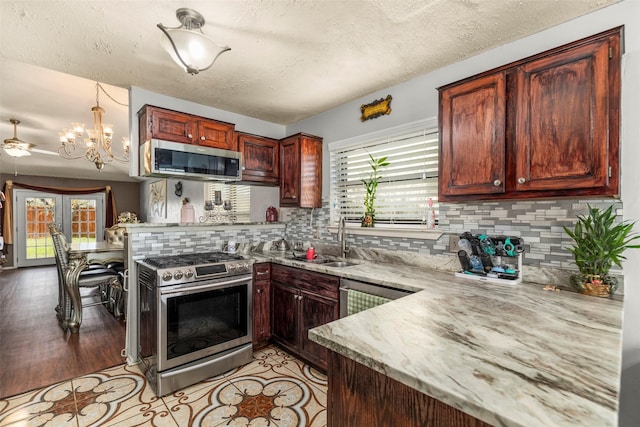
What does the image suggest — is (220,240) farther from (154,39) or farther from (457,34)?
(457,34)

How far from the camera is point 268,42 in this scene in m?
2.03

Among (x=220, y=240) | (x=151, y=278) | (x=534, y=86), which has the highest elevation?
(x=534, y=86)

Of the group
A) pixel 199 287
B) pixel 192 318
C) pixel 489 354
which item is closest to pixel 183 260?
pixel 199 287

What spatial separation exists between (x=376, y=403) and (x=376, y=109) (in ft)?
8.24

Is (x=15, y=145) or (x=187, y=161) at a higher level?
(x=15, y=145)

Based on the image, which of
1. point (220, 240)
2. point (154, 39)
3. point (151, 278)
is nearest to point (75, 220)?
point (220, 240)

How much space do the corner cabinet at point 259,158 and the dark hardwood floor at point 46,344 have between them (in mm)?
2190

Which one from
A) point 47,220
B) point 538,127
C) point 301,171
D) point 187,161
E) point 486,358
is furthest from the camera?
point 47,220

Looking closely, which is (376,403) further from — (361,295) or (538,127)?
(538,127)

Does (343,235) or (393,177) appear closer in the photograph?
(393,177)

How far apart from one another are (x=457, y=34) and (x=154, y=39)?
80.7 inches

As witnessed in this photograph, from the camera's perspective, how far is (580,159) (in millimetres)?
1502

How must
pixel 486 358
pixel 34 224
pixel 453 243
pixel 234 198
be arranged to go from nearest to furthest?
pixel 486 358, pixel 453 243, pixel 234 198, pixel 34 224

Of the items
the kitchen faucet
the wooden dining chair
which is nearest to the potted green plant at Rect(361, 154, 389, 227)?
the kitchen faucet
